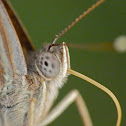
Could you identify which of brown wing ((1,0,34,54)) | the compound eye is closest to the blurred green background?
brown wing ((1,0,34,54))

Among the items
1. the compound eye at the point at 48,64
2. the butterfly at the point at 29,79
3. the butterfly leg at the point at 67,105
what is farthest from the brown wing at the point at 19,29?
the butterfly leg at the point at 67,105

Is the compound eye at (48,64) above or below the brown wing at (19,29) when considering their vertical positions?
below

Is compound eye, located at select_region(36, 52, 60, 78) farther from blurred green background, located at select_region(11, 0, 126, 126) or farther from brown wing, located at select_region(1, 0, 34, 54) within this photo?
blurred green background, located at select_region(11, 0, 126, 126)

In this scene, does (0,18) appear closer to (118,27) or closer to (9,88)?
(9,88)

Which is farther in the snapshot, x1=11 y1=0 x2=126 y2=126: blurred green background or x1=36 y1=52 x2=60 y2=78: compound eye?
x1=11 y1=0 x2=126 y2=126: blurred green background

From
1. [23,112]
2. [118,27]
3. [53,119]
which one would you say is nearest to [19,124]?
[23,112]

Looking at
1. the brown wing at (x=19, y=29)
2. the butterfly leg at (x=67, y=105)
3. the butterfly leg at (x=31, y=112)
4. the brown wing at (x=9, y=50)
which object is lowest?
the butterfly leg at (x=31, y=112)

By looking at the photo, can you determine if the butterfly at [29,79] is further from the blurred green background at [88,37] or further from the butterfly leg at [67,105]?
the blurred green background at [88,37]

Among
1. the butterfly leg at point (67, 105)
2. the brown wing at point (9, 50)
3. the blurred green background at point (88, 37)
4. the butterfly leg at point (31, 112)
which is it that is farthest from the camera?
the blurred green background at point (88, 37)
